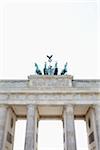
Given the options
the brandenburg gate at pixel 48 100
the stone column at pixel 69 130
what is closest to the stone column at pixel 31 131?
the brandenburg gate at pixel 48 100

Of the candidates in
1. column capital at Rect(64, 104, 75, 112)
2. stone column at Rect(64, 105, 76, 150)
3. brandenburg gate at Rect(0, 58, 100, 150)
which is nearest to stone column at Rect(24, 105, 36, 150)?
brandenburg gate at Rect(0, 58, 100, 150)

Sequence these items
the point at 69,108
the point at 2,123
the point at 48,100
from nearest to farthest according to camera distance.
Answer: the point at 2,123
the point at 69,108
the point at 48,100

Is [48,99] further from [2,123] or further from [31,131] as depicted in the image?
[2,123]

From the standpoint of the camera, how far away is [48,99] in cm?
2867

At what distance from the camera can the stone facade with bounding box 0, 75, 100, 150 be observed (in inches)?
1069

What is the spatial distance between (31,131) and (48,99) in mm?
5129

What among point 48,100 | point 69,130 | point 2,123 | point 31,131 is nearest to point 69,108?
point 69,130

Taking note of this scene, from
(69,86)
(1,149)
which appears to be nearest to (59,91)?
(69,86)

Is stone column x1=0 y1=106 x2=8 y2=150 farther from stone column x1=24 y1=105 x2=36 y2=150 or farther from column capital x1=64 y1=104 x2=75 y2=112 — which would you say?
column capital x1=64 y1=104 x2=75 y2=112

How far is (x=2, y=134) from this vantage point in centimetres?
2661

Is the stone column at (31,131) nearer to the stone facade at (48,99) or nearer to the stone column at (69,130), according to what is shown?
the stone facade at (48,99)

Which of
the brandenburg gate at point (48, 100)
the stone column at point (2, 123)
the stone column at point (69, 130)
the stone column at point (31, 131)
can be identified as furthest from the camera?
the brandenburg gate at point (48, 100)

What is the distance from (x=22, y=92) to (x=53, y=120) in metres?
10.2

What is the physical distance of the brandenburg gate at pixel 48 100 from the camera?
2706 centimetres
